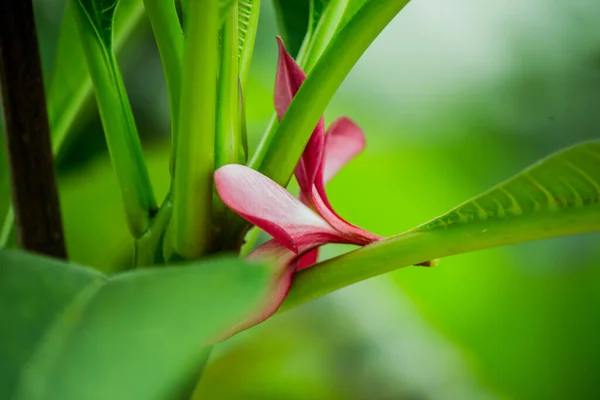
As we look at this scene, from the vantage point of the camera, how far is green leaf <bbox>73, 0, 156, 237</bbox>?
348 mm

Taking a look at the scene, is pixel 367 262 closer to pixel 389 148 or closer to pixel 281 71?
pixel 281 71

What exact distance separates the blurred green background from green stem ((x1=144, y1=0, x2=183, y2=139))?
1.26 ft

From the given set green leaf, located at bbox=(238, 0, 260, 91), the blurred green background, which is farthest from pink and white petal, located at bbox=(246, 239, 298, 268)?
the blurred green background

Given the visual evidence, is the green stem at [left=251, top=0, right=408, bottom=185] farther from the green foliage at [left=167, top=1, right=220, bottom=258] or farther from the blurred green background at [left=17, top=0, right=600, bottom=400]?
the blurred green background at [left=17, top=0, right=600, bottom=400]

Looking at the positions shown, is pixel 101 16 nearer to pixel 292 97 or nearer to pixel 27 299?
pixel 292 97

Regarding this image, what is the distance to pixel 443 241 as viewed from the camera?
0.32 m

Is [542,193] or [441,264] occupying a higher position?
[542,193]

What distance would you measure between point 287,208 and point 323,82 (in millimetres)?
56

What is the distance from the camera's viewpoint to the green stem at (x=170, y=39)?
325 mm

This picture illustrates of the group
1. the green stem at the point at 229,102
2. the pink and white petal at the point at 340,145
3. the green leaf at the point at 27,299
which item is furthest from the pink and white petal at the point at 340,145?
the green leaf at the point at 27,299

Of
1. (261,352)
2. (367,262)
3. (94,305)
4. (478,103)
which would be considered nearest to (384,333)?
(261,352)

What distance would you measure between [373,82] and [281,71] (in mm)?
587

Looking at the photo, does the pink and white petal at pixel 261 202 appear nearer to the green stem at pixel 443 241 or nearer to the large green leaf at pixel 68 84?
the green stem at pixel 443 241

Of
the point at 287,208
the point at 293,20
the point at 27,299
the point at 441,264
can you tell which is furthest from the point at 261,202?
the point at 441,264
